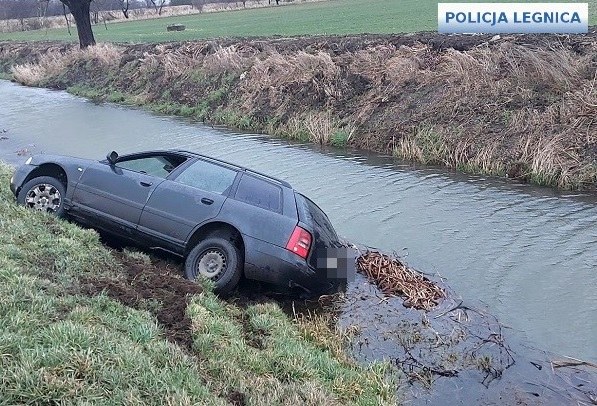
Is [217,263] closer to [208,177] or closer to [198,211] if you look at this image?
[198,211]

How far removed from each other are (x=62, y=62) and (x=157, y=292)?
1344 inches

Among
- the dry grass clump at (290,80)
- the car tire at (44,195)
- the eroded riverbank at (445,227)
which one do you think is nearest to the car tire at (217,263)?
the eroded riverbank at (445,227)

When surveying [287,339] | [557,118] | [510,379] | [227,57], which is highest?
[227,57]

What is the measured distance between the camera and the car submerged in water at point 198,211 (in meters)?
7.55

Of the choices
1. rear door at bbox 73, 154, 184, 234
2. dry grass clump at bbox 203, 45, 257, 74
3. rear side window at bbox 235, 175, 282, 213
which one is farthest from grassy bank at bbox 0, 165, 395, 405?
dry grass clump at bbox 203, 45, 257, 74

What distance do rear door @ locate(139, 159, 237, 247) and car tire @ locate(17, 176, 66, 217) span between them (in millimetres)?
1409

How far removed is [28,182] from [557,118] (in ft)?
39.2

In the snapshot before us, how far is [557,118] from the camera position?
15.6m

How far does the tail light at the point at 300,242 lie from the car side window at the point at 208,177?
45.9 inches

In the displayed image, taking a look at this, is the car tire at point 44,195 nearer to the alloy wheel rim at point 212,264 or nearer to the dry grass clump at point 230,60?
the alloy wheel rim at point 212,264

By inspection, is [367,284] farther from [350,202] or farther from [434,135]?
[434,135]

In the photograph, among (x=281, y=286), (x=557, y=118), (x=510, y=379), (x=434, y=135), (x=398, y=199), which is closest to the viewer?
(x=510, y=379)

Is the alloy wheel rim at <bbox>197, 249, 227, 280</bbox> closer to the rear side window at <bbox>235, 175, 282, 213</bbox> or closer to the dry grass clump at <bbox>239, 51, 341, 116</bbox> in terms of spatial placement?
the rear side window at <bbox>235, 175, 282, 213</bbox>

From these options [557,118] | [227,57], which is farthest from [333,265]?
[227,57]
